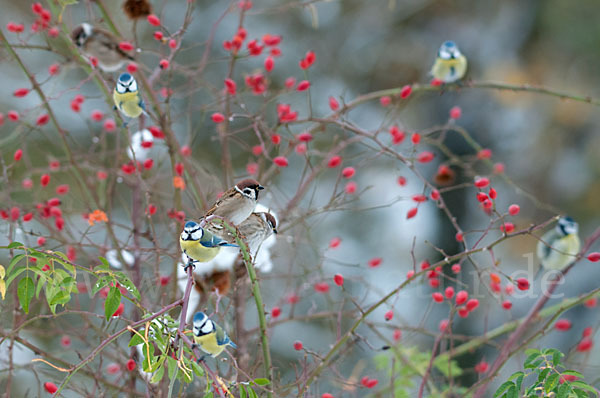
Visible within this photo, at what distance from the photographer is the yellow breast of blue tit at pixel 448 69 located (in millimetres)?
1961

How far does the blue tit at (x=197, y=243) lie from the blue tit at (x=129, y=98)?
41cm

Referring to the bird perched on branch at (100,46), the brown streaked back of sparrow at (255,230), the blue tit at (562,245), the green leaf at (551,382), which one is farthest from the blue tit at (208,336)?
the blue tit at (562,245)

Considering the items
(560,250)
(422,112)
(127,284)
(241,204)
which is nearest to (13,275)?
(127,284)

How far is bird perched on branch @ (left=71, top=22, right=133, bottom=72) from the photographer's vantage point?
1.85 meters

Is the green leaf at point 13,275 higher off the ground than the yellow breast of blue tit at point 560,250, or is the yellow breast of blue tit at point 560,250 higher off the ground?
the yellow breast of blue tit at point 560,250

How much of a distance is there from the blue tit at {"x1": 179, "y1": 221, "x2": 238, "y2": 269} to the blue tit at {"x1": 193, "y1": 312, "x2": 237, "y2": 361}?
0.09 metres

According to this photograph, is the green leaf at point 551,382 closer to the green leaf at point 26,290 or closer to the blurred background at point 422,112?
the green leaf at point 26,290

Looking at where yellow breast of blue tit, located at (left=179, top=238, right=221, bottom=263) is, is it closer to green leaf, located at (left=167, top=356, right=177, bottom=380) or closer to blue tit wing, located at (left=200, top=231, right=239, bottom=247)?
blue tit wing, located at (left=200, top=231, right=239, bottom=247)

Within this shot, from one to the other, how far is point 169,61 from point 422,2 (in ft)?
11.3

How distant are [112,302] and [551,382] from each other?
67 centimetres

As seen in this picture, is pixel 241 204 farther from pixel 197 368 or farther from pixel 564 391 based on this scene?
pixel 564 391

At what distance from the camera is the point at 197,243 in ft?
3.57

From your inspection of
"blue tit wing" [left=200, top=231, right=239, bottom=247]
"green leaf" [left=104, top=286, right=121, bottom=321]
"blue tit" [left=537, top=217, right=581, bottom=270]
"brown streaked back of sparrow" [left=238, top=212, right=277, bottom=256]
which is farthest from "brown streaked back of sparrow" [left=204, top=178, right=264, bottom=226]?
"blue tit" [left=537, top=217, right=581, bottom=270]

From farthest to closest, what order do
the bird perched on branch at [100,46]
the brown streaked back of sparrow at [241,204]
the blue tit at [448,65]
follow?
the blue tit at [448,65] → the bird perched on branch at [100,46] → the brown streaked back of sparrow at [241,204]
